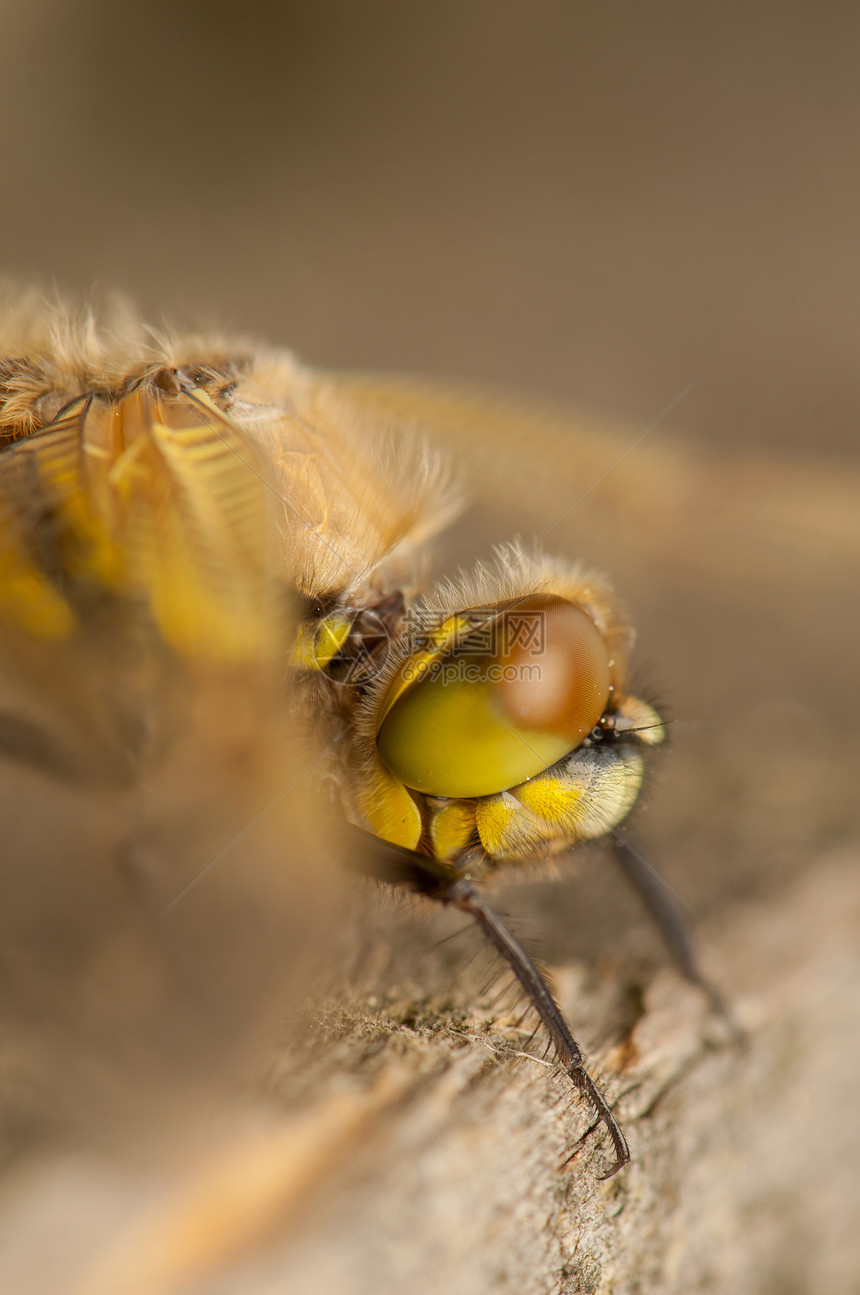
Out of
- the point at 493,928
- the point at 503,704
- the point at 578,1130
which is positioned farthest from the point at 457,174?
the point at 578,1130

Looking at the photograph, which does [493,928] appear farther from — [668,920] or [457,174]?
[457,174]

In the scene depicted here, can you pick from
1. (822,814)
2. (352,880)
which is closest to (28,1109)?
(352,880)

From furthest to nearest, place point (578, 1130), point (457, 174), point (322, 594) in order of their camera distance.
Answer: point (457, 174) < point (322, 594) < point (578, 1130)

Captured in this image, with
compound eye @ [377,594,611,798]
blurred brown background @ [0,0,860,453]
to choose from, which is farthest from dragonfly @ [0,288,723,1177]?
blurred brown background @ [0,0,860,453]

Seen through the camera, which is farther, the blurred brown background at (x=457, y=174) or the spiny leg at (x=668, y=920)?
the blurred brown background at (x=457, y=174)

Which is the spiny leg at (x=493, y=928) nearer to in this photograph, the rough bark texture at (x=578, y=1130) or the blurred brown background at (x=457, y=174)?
the rough bark texture at (x=578, y=1130)

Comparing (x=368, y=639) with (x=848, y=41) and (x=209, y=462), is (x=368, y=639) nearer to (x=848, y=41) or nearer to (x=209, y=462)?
(x=209, y=462)

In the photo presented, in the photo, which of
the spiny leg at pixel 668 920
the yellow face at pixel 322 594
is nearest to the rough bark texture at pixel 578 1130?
the spiny leg at pixel 668 920
